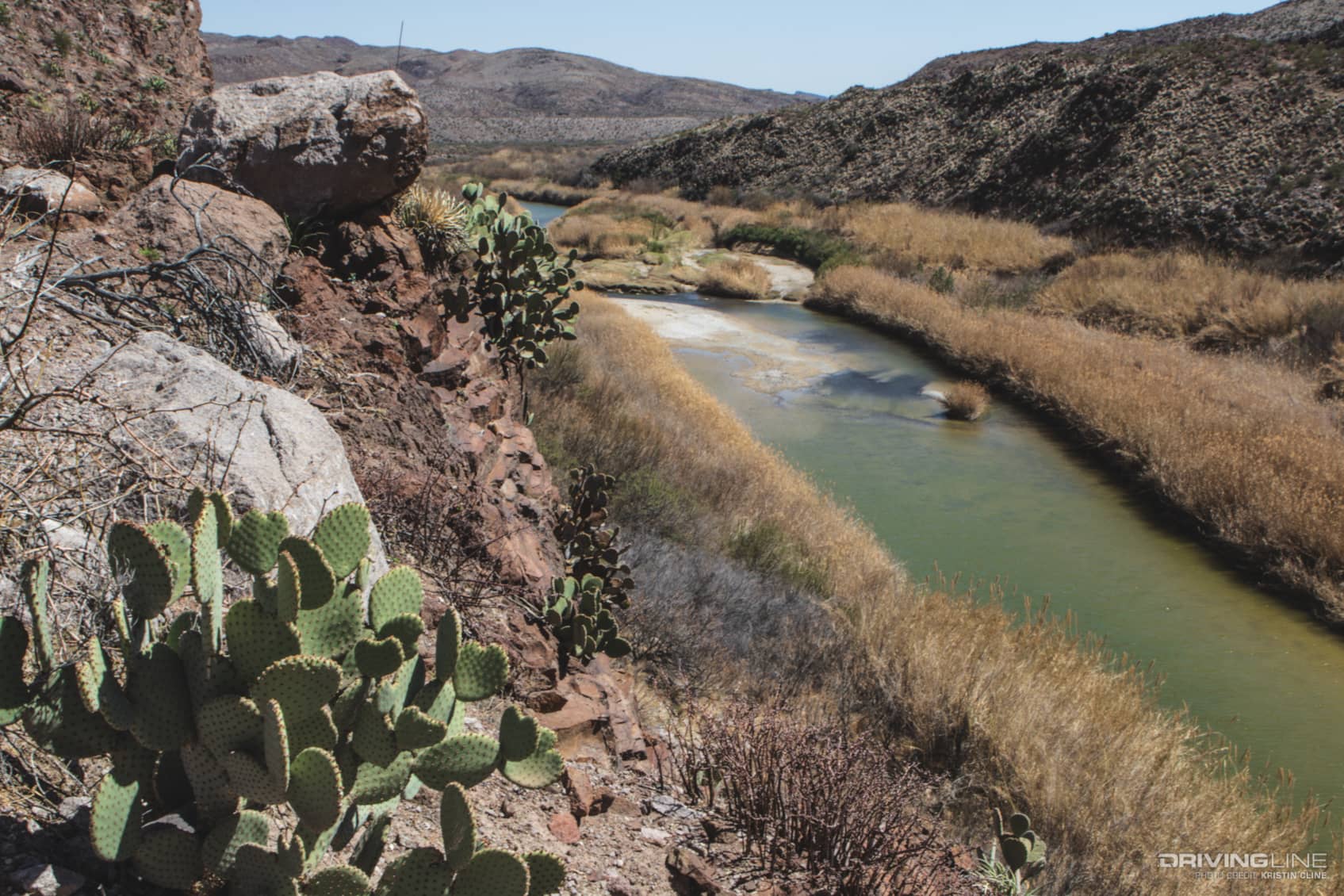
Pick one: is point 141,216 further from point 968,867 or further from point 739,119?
point 739,119

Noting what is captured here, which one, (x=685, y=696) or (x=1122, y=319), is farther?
(x=1122, y=319)

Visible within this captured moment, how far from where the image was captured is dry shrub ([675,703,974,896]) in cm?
344

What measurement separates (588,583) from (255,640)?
275cm

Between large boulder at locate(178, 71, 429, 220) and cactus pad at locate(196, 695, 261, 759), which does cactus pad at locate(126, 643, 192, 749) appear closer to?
cactus pad at locate(196, 695, 261, 759)

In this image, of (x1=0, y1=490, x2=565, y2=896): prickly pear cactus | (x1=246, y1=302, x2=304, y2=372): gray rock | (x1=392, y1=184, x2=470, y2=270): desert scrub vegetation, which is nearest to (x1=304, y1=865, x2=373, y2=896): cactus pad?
(x1=0, y1=490, x2=565, y2=896): prickly pear cactus

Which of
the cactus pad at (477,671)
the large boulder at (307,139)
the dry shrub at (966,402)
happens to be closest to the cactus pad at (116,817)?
the cactus pad at (477,671)

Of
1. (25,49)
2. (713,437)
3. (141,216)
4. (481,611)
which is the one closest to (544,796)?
(481,611)

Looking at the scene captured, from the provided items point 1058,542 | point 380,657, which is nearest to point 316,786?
point 380,657

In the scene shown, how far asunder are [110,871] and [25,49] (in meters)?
7.05

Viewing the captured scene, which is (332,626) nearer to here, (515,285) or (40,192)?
(40,192)

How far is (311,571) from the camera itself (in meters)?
2.14

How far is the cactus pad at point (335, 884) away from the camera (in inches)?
77.9

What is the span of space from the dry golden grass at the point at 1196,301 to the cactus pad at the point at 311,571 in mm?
16833

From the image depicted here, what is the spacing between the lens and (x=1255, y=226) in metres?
21.7
